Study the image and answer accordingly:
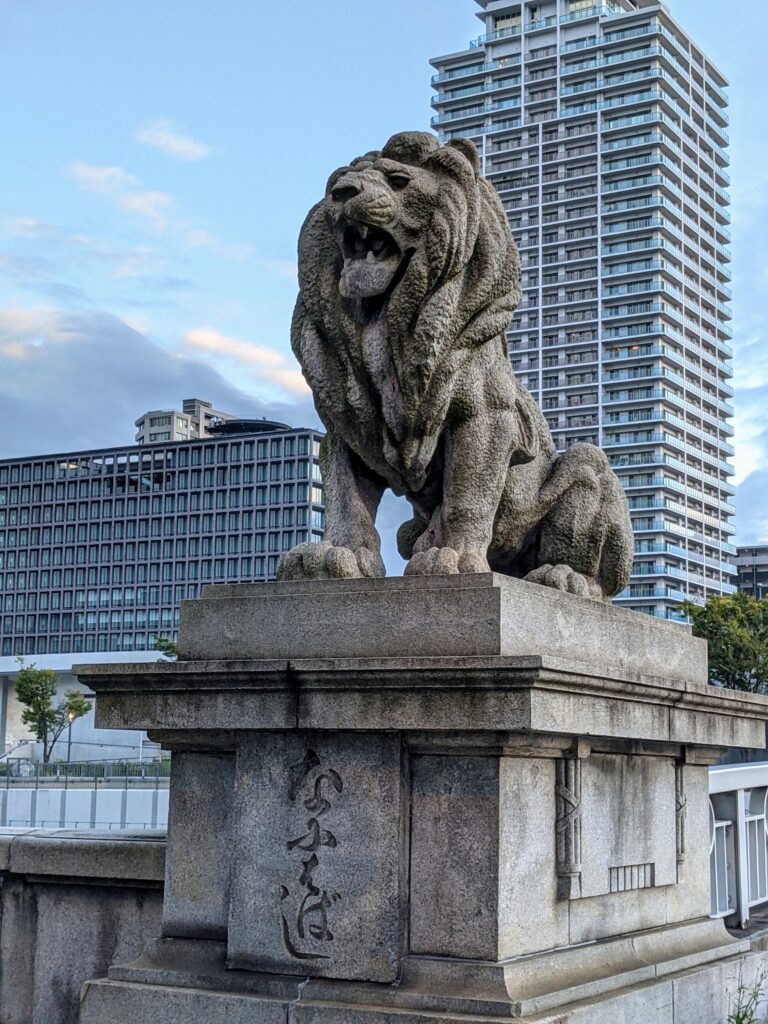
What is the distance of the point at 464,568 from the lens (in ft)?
20.4

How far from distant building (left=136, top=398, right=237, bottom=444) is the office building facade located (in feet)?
193

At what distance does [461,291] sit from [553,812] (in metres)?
2.47

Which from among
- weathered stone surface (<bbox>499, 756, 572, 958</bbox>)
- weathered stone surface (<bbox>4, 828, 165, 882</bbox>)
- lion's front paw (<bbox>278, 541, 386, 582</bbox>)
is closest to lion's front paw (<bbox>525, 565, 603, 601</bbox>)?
lion's front paw (<bbox>278, 541, 386, 582</bbox>)

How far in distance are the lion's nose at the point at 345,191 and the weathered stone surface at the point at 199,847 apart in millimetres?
2666

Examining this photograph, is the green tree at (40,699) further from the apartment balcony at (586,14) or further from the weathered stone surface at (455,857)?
the weathered stone surface at (455,857)

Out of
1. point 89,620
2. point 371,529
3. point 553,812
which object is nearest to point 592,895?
point 553,812

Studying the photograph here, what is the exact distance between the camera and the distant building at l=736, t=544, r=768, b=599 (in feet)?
542

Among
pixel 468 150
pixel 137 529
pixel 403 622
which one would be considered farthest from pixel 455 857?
pixel 137 529

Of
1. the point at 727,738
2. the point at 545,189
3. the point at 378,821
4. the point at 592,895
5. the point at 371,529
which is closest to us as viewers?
the point at 378,821

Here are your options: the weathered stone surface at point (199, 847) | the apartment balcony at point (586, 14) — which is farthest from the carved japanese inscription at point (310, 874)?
the apartment balcony at point (586, 14)

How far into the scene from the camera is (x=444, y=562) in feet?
19.9

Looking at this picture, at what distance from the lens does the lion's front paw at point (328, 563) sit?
6.24m

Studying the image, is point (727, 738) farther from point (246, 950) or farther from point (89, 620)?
point (89, 620)

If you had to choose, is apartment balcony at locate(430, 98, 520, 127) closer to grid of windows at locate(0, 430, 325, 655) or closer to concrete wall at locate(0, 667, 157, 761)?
grid of windows at locate(0, 430, 325, 655)
